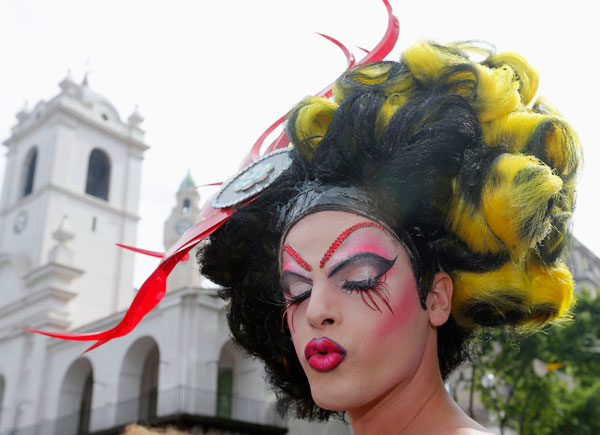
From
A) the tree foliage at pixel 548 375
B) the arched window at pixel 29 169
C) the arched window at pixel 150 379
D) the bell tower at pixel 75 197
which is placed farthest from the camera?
the arched window at pixel 29 169

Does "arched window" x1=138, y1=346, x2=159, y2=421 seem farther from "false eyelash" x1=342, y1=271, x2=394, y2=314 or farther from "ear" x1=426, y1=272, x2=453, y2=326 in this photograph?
"false eyelash" x1=342, y1=271, x2=394, y2=314

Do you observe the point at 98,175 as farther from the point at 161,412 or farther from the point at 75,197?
the point at 161,412

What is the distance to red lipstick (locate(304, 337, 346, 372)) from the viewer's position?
1868mm

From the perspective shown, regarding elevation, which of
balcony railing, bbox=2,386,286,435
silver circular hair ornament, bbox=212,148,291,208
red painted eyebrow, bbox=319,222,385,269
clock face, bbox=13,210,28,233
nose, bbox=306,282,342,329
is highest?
clock face, bbox=13,210,28,233

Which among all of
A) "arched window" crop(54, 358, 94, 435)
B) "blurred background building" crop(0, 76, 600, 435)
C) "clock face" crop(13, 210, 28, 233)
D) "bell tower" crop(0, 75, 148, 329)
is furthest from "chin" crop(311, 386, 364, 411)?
"clock face" crop(13, 210, 28, 233)

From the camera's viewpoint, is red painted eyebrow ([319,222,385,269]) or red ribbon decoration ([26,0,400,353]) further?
red ribbon decoration ([26,0,400,353])

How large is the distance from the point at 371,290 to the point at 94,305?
26.1 metres

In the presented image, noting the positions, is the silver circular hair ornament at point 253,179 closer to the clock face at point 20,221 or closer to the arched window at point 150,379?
the arched window at point 150,379

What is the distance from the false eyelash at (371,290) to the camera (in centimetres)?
190

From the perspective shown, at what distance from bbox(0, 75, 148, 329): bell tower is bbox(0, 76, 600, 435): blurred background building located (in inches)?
2.3

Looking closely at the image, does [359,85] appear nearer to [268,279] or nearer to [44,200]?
[268,279]

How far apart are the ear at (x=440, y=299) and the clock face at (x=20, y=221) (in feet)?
93.7

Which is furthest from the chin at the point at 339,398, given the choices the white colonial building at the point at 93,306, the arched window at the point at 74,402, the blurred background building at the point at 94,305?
the arched window at the point at 74,402

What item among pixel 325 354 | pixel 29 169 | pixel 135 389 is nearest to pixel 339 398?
pixel 325 354
